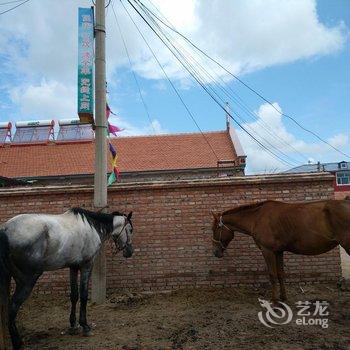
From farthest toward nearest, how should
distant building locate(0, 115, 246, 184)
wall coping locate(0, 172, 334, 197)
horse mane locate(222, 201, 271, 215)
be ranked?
distant building locate(0, 115, 246, 184) < wall coping locate(0, 172, 334, 197) < horse mane locate(222, 201, 271, 215)

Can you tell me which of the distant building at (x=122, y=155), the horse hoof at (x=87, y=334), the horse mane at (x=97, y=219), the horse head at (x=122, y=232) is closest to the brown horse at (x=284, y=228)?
the horse head at (x=122, y=232)

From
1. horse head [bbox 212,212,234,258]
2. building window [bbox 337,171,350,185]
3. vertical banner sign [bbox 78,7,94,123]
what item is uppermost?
building window [bbox 337,171,350,185]

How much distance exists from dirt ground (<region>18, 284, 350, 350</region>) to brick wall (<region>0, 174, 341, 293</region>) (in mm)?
292

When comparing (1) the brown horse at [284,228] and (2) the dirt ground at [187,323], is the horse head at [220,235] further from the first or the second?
(2) the dirt ground at [187,323]

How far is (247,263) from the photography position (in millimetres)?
7273

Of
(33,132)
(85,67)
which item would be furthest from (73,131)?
(85,67)

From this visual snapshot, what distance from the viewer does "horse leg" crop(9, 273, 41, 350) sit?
14.7 ft

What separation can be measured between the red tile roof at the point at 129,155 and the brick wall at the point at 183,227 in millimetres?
13070

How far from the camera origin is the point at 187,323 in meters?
5.50

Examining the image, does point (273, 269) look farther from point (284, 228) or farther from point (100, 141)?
point (100, 141)

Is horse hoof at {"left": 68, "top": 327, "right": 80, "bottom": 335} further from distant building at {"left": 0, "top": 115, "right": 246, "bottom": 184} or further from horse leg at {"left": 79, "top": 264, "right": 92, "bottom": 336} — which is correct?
distant building at {"left": 0, "top": 115, "right": 246, "bottom": 184}

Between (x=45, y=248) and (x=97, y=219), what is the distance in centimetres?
116

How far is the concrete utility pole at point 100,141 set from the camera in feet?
22.7

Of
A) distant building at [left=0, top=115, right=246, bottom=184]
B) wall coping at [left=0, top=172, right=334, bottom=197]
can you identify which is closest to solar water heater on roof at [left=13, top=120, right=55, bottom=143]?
distant building at [left=0, top=115, right=246, bottom=184]
